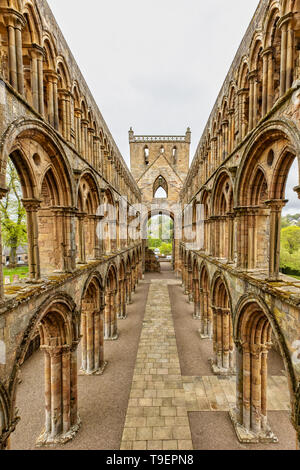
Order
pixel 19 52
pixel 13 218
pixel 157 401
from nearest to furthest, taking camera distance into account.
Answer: pixel 19 52 → pixel 157 401 → pixel 13 218

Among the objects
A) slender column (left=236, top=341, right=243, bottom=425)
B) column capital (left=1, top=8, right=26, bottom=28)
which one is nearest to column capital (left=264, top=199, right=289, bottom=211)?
slender column (left=236, top=341, right=243, bottom=425)

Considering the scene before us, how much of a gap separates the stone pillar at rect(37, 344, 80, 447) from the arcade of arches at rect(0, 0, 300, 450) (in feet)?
0.12

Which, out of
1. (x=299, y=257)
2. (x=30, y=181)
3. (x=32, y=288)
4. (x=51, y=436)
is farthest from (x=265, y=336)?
(x=299, y=257)

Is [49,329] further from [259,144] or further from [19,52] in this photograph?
[259,144]

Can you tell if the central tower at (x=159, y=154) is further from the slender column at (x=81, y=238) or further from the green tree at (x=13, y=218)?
the slender column at (x=81, y=238)

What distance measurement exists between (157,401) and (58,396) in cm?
380

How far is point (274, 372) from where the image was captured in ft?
36.8

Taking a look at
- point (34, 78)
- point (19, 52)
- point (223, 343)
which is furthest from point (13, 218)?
point (223, 343)

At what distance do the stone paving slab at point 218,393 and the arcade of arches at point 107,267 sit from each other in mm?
63

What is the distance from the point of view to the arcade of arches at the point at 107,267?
5301mm

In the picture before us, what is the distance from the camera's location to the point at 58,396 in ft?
25.6

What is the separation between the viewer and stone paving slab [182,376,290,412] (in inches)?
354

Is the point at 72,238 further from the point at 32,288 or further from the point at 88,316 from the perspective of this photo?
the point at 88,316

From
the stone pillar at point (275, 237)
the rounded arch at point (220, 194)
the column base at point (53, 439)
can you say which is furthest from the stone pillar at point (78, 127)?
the column base at point (53, 439)
